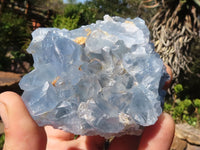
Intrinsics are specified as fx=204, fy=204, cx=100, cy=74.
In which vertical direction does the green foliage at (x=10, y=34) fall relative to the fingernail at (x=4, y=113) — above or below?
below

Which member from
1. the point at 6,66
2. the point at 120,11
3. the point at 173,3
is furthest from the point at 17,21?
the point at 173,3

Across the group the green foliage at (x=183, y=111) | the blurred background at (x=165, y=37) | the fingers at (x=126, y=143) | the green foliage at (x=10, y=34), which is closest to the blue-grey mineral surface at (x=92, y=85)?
the fingers at (x=126, y=143)

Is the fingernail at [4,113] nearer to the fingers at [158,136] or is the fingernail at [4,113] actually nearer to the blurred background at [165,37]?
the fingers at [158,136]

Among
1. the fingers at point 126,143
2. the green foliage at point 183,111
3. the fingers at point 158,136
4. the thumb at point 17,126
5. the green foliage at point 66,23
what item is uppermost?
the thumb at point 17,126

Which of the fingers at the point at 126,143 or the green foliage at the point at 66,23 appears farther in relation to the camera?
the green foliage at the point at 66,23

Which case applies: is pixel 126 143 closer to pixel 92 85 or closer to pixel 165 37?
pixel 92 85

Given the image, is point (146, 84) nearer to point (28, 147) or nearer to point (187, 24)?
point (28, 147)

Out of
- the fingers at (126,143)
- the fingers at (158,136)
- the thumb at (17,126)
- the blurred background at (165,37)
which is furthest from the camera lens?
the blurred background at (165,37)

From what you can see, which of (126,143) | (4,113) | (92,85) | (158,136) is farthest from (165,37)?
(4,113)

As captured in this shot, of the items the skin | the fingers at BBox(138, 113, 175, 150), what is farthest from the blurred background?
the fingers at BBox(138, 113, 175, 150)
